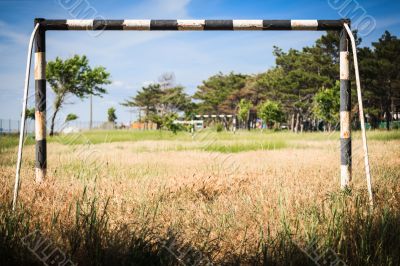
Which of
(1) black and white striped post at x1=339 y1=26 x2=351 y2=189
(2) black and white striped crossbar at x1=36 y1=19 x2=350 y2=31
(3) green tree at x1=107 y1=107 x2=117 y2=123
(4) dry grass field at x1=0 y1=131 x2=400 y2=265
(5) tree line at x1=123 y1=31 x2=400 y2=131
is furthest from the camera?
(3) green tree at x1=107 y1=107 x2=117 y2=123

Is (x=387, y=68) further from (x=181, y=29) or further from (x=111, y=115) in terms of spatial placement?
(x=111, y=115)

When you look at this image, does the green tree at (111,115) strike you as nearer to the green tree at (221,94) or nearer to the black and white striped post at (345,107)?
the green tree at (221,94)

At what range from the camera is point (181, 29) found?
3.93 meters

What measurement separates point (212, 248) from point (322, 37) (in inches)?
1576

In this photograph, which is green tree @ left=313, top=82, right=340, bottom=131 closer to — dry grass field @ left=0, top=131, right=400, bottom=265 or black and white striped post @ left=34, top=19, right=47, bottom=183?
dry grass field @ left=0, top=131, right=400, bottom=265

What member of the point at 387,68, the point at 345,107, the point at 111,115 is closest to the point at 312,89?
the point at 387,68

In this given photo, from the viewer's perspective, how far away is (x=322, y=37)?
→ 37.9 m

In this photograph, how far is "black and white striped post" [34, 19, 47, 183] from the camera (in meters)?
3.99

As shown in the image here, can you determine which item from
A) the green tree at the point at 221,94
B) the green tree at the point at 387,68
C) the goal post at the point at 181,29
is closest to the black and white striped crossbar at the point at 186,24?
the goal post at the point at 181,29

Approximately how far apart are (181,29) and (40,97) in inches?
76.4

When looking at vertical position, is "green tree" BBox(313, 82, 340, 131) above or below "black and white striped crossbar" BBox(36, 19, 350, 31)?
above

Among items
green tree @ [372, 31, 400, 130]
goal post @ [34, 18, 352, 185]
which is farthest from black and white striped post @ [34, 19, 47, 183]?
green tree @ [372, 31, 400, 130]

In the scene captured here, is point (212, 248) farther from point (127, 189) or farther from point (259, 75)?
point (259, 75)

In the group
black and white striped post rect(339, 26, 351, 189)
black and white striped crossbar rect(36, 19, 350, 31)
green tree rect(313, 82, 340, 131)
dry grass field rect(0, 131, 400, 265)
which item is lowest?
dry grass field rect(0, 131, 400, 265)
